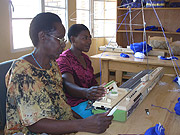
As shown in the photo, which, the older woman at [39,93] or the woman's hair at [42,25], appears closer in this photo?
the older woman at [39,93]

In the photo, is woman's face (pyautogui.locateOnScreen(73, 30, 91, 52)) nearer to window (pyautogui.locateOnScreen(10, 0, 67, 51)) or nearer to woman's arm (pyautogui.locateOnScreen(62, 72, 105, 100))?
woman's arm (pyautogui.locateOnScreen(62, 72, 105, 100))

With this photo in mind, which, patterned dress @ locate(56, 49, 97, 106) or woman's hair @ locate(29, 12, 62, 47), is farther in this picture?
patterned dress @ locate(56, 49, 97, 106)

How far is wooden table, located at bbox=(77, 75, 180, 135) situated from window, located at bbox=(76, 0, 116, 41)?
10.4 ft

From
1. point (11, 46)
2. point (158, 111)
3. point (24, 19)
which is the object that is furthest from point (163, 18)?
point (158, 111)

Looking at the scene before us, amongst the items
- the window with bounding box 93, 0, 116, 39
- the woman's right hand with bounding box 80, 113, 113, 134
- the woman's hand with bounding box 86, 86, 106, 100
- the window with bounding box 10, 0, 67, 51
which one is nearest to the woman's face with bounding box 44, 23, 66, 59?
the woman's hand with bounding box 86, 86, 106, 100

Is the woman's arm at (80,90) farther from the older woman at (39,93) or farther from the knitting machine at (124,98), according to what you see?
the older woman at (39,93)

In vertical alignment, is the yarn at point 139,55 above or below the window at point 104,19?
below

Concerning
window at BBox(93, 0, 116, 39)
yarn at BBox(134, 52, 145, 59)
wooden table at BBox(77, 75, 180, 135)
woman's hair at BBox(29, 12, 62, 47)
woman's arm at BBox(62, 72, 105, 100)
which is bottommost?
wooden table at BBox(77, 75, 180, 135)

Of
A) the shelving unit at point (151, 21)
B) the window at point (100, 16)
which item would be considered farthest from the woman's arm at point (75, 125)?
the shelving unit at point (151, 21)

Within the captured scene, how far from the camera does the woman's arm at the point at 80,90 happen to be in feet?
4.07

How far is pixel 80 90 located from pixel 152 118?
1.61 feet

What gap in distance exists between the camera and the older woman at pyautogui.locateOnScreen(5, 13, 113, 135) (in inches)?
38.7

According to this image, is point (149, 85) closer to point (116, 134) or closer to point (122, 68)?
point (116, 134)

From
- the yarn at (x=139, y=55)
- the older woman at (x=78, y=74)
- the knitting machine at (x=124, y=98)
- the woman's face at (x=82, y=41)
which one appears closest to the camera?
the knitting machine at (x=124, y=98)
